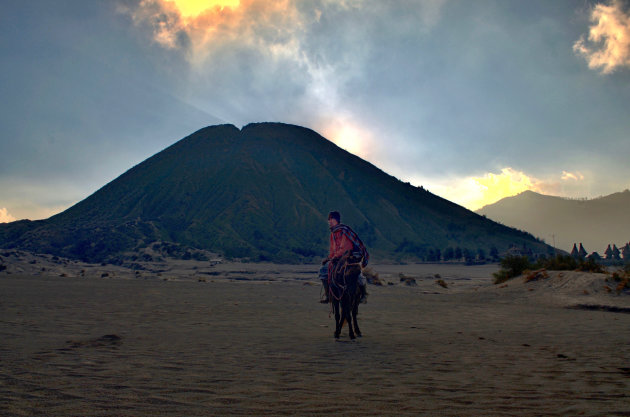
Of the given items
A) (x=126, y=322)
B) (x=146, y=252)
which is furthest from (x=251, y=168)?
(x=126, y=322)

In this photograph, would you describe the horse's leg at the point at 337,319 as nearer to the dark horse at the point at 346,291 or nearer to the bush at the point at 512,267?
the dark horse at the point at 346,291

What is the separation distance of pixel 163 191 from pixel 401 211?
224 feet

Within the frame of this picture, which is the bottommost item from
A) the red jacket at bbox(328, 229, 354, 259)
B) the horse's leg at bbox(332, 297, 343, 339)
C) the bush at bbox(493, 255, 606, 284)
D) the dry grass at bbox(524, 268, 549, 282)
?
the horse's leg at bbox(332, 297, 343, 339)

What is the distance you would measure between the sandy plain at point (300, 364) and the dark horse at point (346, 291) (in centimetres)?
41

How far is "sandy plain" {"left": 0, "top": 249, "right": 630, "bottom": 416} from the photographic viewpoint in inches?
158

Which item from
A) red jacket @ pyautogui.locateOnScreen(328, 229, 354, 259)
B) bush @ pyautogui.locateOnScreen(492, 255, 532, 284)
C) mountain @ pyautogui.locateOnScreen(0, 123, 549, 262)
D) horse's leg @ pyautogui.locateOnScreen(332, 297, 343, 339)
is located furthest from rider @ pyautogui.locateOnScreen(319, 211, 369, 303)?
mountain @ pyautogui.locateOnScreen(0, 123, 549, 262)

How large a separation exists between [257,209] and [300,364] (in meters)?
98.6

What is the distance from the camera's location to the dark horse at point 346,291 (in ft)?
27.7

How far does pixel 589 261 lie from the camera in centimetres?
2242

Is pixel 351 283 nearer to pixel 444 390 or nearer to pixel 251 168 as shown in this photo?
pixel 444 390

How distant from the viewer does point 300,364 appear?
5926mm

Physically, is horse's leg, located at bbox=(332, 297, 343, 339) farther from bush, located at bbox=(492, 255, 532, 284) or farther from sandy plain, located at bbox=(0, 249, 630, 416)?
bush, located at bbox=(492, 255, 532, 284)

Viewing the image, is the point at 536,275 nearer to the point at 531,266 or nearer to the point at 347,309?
the point at 531,266

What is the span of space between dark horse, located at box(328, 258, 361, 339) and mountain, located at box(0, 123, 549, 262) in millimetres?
51739
